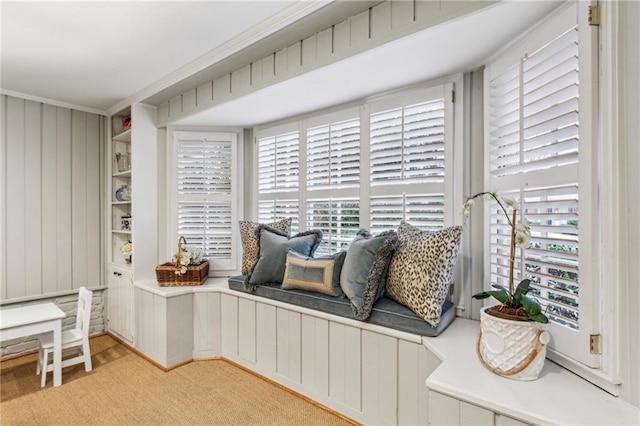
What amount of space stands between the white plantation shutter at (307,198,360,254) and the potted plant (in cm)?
128

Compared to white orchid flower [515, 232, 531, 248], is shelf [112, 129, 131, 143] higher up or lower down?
higher up

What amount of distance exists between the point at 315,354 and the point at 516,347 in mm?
1317

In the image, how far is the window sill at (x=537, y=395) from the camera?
3.53ft

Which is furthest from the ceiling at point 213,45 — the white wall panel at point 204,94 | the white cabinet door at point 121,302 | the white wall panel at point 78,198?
the white cabinet door at point 121,302

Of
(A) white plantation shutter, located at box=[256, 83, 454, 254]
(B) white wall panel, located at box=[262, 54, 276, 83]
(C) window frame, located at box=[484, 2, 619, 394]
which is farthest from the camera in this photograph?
(B) white wall panel, located at box=[262, 54, 276, 83]

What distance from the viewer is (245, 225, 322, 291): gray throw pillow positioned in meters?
2.56

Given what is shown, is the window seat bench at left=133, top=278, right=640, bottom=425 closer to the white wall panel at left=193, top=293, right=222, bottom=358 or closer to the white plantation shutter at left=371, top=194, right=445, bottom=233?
the white wall panel at left=193, top=293, right=222, bottom=358

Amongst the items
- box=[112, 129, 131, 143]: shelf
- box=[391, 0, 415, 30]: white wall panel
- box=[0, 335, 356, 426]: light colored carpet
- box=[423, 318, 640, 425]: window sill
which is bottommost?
box=[0, 335, 356, 426]: light colored carpet

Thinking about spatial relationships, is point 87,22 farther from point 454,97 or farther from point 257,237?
point 454,97

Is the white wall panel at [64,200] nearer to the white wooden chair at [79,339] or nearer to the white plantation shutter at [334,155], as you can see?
the white wooden chair at [79,339]

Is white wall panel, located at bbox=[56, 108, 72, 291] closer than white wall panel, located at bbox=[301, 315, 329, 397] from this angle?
No

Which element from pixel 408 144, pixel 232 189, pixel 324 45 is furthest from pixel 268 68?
pixel 232 189

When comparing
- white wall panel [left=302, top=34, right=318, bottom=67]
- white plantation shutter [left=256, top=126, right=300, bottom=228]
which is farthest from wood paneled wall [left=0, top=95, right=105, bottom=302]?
white wall panel [left=302, top=34, right=318, bottom=67]

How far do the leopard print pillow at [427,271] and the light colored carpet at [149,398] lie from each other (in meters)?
0.96
